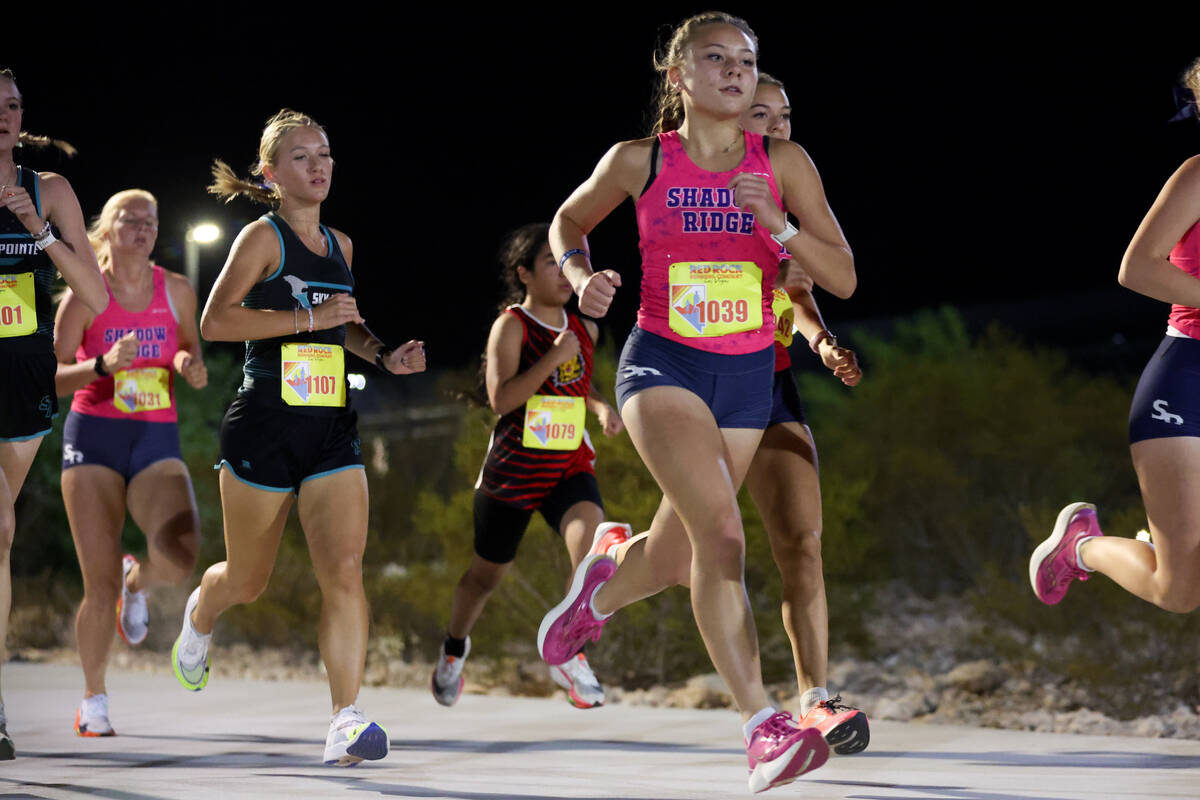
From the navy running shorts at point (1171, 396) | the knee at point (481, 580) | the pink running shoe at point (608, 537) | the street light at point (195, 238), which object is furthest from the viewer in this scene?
the street light at point (195, 238)

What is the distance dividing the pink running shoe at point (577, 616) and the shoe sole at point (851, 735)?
3.24 ft

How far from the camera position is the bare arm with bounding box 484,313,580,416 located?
16.6 ft

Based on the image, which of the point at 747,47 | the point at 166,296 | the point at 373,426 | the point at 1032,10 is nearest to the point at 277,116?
the point at 166,296

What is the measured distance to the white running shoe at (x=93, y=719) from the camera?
4.94 meters

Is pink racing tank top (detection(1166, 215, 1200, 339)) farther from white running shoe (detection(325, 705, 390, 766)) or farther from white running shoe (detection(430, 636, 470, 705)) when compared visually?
white running shoe (detection(430, 636, 470, 705))

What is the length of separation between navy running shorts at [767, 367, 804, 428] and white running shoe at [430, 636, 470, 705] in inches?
77.5

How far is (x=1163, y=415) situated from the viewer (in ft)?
11.6

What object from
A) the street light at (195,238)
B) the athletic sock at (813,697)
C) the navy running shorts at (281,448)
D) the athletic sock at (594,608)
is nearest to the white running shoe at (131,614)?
the navy running shorts at (281,448)

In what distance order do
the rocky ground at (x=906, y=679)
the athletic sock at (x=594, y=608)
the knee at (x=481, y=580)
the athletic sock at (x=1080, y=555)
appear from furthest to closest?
1. the rocky ground at (x=906, y=679)
2. the knee at (x=481, y=580)
3. the athletic sock at (x=1080, y=555)
4. the athletic sock at (x=594, y=608)

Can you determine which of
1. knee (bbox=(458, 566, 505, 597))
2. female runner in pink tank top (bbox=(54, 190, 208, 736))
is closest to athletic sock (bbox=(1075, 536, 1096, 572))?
knee (bbox=(458, 566, 505, 597))

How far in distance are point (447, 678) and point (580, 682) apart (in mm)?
632

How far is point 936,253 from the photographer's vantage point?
1348cm

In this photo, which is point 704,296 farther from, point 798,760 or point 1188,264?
point 1188,264

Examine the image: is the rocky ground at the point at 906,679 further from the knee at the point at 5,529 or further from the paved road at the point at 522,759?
the knee at the point at 5,529
